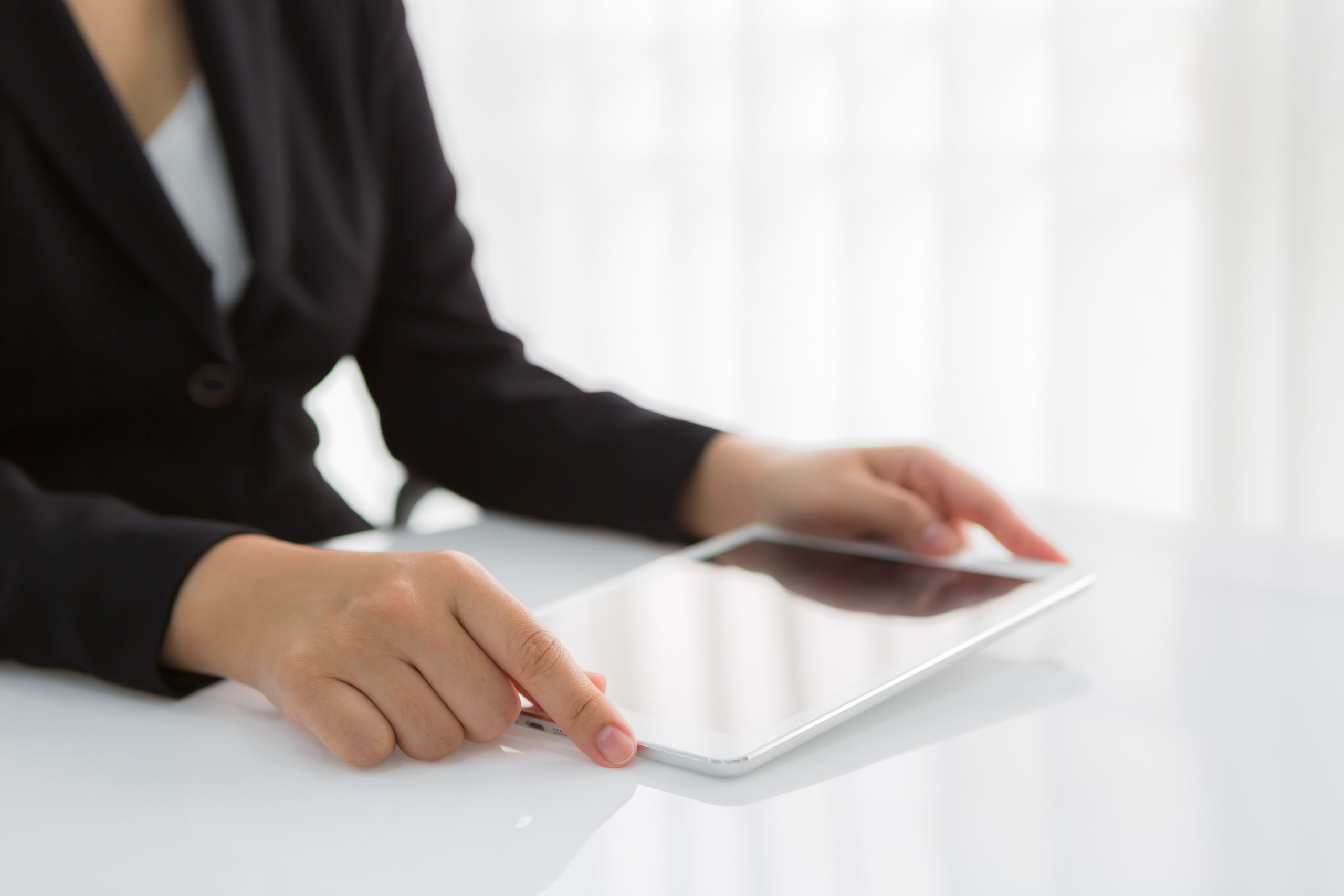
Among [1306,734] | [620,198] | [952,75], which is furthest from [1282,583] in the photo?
[620,198]

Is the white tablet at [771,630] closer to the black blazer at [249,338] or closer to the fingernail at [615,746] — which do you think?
the fingernail at [615,746]

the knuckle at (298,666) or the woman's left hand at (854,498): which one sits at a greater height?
the knuckle at (298,666)

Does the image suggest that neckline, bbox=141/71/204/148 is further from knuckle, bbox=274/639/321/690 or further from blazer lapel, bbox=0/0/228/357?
knuckle, bbox=274/639/321/690

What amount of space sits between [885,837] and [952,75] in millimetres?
1596

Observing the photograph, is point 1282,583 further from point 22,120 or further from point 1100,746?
point 22,120

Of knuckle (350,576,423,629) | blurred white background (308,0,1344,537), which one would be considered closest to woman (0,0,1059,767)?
knuckle (350,576,423,629)

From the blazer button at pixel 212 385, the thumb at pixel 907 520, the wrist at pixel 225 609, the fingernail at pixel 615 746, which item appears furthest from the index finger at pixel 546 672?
the blazer button at pixel 212 385

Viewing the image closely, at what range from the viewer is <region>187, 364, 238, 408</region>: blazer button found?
2.67 ft

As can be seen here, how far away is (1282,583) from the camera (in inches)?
27.3

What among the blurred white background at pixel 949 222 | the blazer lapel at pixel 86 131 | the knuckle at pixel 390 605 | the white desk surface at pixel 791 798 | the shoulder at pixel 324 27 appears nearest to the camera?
the white desk surface at pixel 791 798

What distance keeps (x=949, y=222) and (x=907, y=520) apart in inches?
48.0

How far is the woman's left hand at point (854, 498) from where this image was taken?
0.71 m

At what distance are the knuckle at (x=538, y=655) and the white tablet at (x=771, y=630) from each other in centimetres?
3

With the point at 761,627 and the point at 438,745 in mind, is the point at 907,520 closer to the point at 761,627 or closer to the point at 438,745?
the point at 761,627
